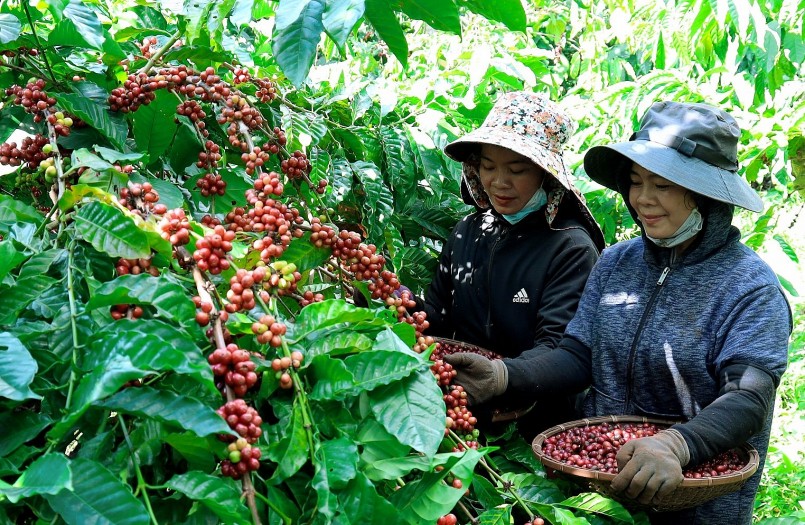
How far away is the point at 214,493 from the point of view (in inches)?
33.5

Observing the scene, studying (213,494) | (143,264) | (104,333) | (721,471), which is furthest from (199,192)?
(721,471)

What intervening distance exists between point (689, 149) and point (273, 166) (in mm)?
944

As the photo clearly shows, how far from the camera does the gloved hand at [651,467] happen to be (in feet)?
4.74

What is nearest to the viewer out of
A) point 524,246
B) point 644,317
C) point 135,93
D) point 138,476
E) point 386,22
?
point 138,476

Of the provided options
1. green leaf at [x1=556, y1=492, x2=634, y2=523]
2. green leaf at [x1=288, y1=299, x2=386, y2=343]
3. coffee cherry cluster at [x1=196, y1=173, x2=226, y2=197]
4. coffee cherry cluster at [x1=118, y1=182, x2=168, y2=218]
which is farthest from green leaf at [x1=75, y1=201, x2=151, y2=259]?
green leaf at [x1=556, y1=492, x2=634, y2=523]

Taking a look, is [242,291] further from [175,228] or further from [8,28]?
[8,28]

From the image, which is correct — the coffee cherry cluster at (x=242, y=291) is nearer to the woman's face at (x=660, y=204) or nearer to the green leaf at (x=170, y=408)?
the green leaf at (x=170, y=408)

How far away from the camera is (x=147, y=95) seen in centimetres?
153

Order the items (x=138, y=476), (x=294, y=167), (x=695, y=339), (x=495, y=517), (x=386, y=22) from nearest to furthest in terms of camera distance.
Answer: (x=138, y=476)
(x=386, y=22)
(x=495, y=517)
(x=294, y=167)
(x=695, y=339)

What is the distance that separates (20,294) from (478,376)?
40.9 inches

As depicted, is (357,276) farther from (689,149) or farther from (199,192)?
(689,149)

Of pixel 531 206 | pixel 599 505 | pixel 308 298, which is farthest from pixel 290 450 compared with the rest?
pixel 531 206

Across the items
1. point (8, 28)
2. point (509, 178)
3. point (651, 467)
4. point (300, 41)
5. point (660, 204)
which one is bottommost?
point (651, 467)

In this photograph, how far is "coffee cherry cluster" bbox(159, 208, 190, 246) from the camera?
3.43 ft
